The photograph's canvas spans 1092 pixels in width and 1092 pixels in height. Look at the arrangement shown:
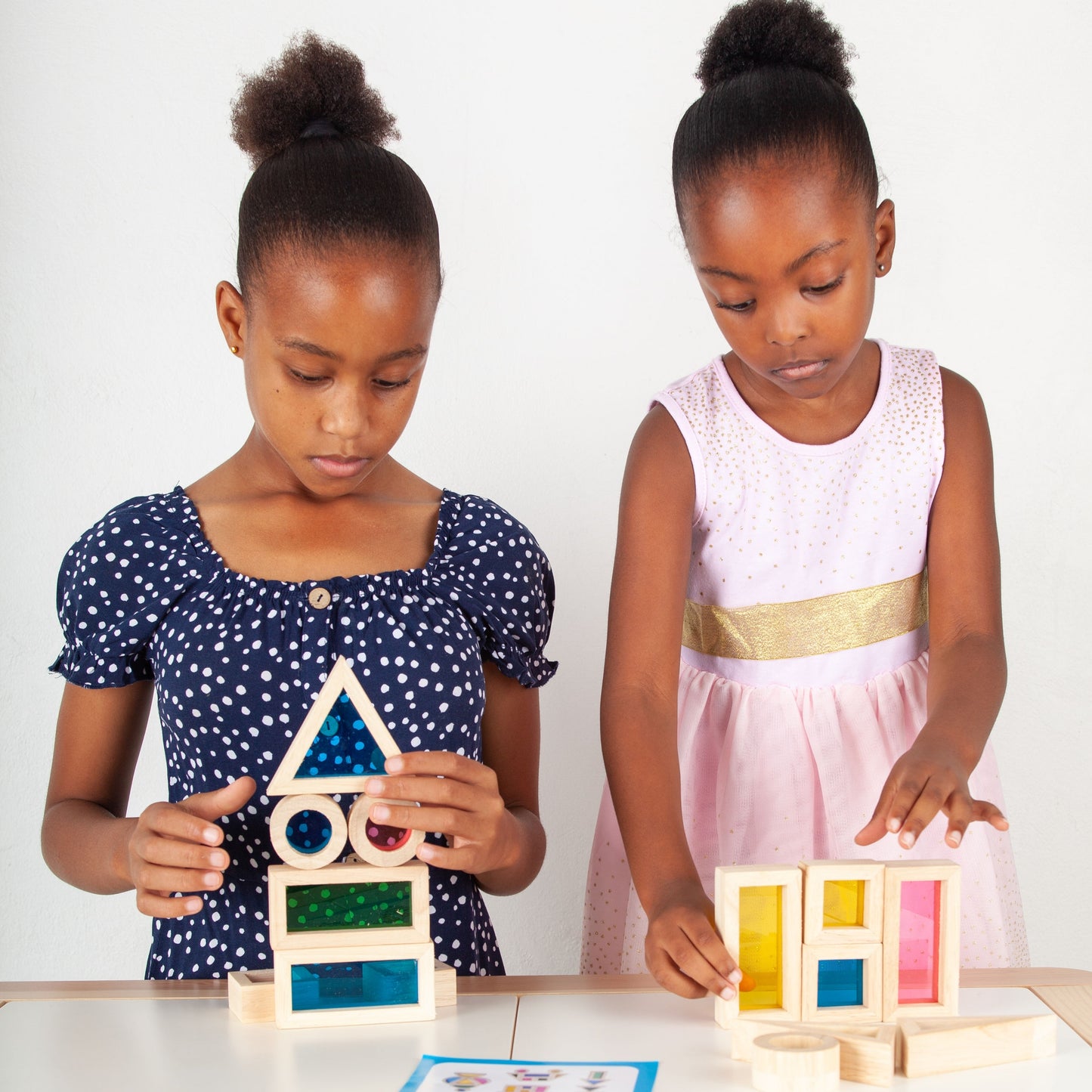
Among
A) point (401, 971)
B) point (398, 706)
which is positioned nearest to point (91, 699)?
point (398, 706)

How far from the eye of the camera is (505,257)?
1.83m

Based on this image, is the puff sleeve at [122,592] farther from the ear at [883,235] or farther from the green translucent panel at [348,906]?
the ear at [883,235]

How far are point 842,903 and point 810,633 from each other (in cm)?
41

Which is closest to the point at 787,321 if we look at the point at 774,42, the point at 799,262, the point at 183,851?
the point at 799,262

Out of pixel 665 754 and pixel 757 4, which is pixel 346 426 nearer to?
pixel 665 754

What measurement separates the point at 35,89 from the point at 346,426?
1.08 metres

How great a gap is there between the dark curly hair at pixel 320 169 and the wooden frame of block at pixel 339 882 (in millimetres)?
481

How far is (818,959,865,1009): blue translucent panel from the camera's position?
0.84m

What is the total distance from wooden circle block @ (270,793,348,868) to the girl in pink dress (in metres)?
0.29

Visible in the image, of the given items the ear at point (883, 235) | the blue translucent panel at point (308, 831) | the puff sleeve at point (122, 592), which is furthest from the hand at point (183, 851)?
the ear at point (883, 235)

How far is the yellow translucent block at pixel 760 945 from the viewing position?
0.85 m

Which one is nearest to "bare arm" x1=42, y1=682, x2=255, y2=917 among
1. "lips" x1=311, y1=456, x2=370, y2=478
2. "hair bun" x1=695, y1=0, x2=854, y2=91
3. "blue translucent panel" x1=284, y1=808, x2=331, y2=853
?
"blue translucent panel" x1=284, y1=808, x2=331, y2=853

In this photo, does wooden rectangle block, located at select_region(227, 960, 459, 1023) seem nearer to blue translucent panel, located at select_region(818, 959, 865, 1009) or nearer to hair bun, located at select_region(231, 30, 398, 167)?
blue translucent panel, located at select_region(818, 959, 865, 1009)

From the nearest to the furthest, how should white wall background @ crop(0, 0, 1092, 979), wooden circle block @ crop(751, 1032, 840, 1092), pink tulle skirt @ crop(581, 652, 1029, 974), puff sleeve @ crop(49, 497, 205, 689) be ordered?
wooden circle block @ crop(751, 1032, 840, 1092), puff sleeve @ crop(49, 497, 205, 689), pink tulle skirt @ crop(581, 652, 1029, 974), white wall background @ crop(0, 0, 1092, 979)
